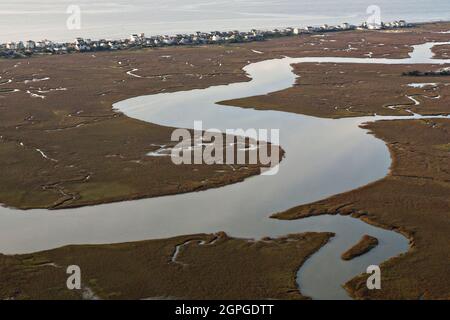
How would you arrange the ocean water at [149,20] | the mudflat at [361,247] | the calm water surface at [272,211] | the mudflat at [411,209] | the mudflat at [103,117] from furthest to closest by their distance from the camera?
the ocean water at [149,20] < the mudflat at [103,117] < the calm water surface at [272,211] < the mudflat at [361,247] < the mudflat at [411,209]

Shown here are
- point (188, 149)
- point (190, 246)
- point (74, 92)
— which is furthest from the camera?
point (74, 92)

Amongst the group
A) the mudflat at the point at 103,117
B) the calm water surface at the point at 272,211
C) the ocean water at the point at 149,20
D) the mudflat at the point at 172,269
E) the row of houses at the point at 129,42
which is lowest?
the mudflat at the point at 172,269

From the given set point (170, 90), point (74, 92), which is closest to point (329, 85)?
point (170, 90)

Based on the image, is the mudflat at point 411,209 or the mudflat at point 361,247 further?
the mudflat at point 361,247

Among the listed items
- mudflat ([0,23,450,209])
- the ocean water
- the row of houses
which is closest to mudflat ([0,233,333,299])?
mudflat ([0,23,450,209])

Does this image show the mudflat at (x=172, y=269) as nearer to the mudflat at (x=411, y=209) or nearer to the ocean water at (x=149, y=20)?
the mudflat at (x=411, y=209)

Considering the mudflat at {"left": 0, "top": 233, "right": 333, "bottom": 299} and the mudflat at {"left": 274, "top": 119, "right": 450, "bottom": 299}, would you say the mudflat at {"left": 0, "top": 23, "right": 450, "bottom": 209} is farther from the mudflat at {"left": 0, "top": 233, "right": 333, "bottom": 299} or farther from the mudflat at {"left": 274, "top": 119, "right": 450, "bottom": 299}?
the mudflat at {"left": 274, "top": 119, "right": 450, "bottom": 299}

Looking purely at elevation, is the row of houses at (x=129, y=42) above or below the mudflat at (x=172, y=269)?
above

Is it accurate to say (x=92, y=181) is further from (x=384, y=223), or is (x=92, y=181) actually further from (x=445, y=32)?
(x=445, y=32)

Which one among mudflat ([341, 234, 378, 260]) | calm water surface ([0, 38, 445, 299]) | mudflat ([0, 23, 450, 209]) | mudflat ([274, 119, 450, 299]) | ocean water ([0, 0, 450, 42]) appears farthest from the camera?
ocean water ([0, 0, 450, 42])

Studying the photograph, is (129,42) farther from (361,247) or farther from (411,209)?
(361,247)

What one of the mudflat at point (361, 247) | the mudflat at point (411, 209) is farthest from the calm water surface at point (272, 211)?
the mudflat at point (411, 209)
